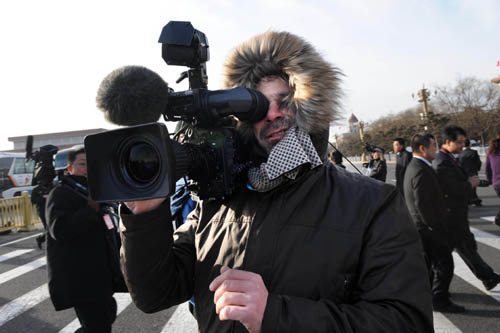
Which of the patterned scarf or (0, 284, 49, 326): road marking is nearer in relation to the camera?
the patterned scarf

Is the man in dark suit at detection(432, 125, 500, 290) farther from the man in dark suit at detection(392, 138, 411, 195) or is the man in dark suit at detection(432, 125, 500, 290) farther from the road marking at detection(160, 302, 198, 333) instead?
the road marking at detection(160, 302, 198, 333)

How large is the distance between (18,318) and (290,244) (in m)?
4.35

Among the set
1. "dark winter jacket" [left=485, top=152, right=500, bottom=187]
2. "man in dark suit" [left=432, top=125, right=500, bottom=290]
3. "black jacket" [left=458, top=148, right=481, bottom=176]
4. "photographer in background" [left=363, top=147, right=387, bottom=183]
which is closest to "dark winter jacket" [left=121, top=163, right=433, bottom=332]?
"man in dark suit" [left=432, top=125, right=500, bottom=290]

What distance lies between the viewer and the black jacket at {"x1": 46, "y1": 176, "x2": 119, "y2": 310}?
267 centimetres

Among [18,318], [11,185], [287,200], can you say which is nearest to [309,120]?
[287,200]

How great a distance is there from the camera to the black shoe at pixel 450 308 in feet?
11.9

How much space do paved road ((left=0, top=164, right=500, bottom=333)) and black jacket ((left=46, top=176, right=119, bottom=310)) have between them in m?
1.25

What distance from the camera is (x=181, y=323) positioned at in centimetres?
387

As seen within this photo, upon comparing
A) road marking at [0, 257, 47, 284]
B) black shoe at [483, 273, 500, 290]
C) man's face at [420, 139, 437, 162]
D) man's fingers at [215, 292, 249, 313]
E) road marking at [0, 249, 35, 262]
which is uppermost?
man's face at [420, 139, 437, 162]

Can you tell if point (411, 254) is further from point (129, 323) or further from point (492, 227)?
point (492, 227)

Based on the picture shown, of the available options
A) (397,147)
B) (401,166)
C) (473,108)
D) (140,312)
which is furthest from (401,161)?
(473,108)

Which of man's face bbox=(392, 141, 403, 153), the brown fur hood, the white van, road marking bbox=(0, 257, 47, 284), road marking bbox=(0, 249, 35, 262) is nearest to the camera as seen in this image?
the brown fur hood

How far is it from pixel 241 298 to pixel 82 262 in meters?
2.22

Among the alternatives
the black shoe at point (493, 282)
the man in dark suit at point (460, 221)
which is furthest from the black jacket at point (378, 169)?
the black shoe at point (493, 282)
